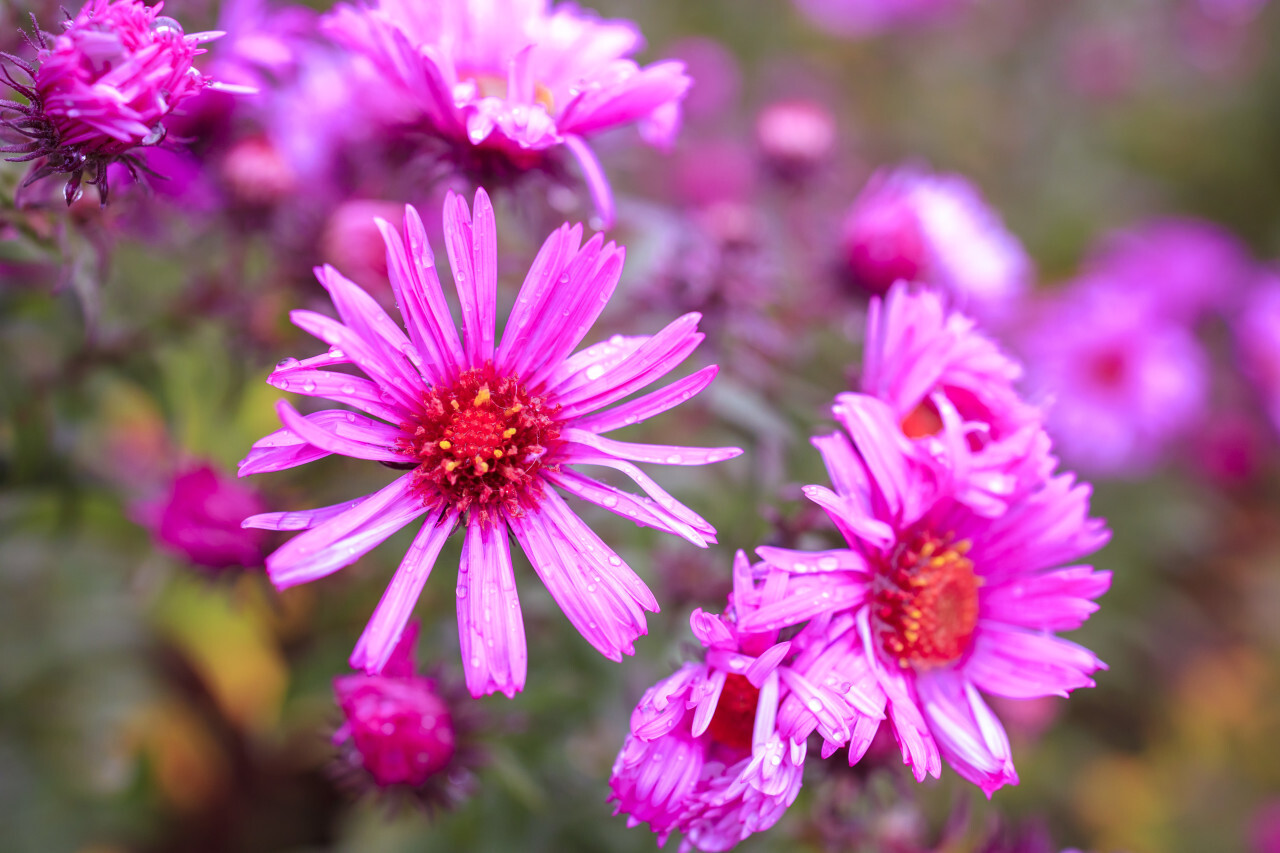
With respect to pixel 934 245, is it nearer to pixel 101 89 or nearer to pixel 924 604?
pixel 924 604

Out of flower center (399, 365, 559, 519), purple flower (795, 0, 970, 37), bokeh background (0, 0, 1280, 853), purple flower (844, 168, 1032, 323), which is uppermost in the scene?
purple flower (795, 0, 970, 37)

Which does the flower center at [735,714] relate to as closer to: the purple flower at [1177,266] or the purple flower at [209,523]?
the purple flower at [209,523]

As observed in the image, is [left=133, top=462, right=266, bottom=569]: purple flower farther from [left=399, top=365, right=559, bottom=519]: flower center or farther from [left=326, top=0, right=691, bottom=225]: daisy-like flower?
[left=326, top=0, right=691, bottom=225]: daisy-like flower

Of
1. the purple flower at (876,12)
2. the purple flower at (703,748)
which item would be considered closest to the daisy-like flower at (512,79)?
the purple flower at (703,748)

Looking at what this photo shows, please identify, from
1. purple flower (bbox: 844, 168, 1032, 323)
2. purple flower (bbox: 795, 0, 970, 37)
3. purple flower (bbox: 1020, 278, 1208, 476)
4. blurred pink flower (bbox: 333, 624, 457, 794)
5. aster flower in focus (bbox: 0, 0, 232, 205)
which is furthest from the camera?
purple flower (bbox: 795, 0, 970, 37)

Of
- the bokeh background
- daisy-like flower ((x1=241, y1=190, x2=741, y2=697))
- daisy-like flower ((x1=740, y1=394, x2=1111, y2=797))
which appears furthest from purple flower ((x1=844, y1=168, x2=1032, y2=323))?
daisy-like flower ((x1=241, y1=190, x2=741, y2=697))

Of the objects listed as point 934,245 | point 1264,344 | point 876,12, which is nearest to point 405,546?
point 934,245

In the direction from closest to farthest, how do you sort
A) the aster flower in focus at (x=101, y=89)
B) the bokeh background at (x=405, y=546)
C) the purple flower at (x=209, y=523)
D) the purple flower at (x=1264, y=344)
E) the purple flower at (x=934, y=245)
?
the aster flower in focus at (x=101, y=89) → the purple flower at (x=209, y=523) → the bokeh background at (x=405, y=546) → the purple flower at (x=934, y=245) → the purple flower at (x=1264, y=344)
